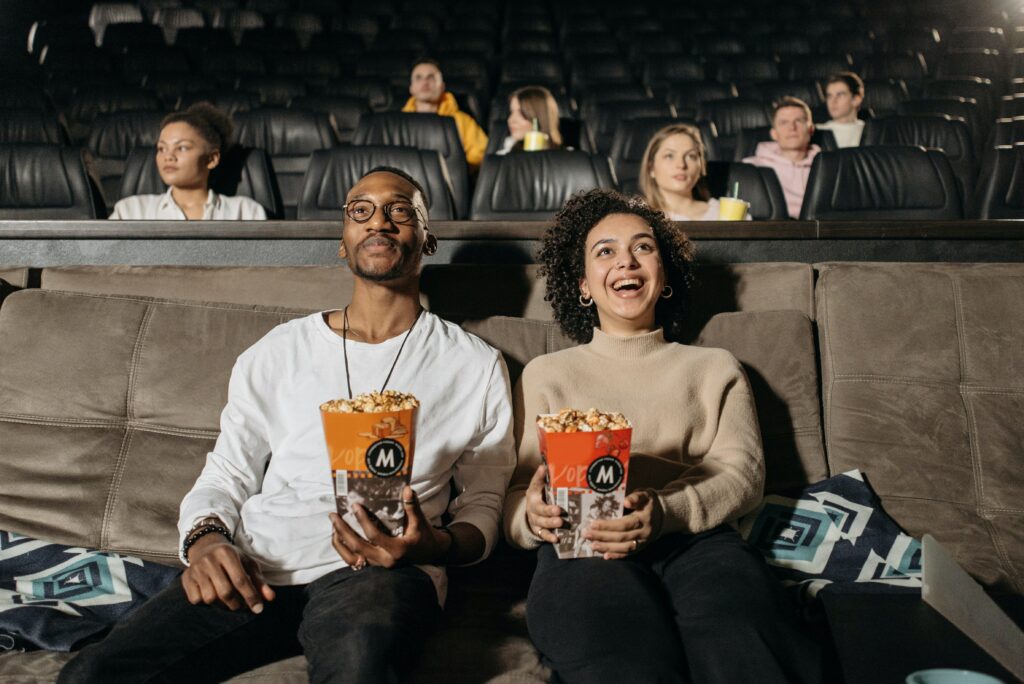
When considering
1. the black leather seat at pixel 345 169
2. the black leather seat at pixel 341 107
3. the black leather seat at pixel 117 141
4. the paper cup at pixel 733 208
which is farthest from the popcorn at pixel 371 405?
the black leather seat at pixel 341 107

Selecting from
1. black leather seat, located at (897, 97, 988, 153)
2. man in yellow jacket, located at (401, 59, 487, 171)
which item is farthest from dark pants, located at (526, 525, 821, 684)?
black leather seat, located at (897, 97, 988, 153)

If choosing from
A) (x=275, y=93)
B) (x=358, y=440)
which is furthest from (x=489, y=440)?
(x=275, y=93)

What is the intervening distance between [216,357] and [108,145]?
296cm

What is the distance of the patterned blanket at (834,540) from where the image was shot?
1.25 m

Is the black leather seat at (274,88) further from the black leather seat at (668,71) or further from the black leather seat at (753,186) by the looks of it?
the black leather seat at (753,186)

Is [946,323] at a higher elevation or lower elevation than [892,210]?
lower

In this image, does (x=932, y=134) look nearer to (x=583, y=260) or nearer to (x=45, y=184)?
(x=583, y=260)

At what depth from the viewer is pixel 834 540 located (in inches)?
50.9

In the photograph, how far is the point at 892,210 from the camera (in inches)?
102

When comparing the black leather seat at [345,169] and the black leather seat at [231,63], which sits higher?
the black leather seat at [231,63]

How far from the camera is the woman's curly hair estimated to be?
5.03ft

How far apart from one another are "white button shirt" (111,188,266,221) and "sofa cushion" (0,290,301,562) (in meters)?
1.10

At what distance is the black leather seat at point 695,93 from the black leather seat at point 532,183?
278 centimetres

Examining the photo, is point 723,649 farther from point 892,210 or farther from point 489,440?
point 892,210
